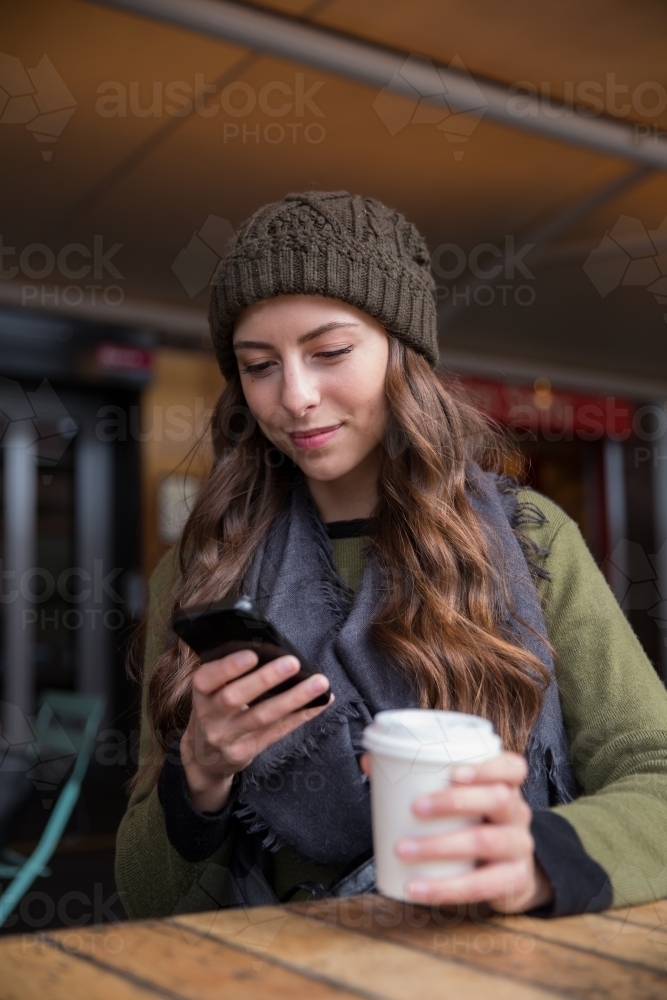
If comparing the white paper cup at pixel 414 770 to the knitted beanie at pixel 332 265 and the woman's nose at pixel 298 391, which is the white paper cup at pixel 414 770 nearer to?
the woman's nose at pixel 298 391

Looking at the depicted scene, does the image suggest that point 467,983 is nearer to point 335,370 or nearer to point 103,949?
point 103,949

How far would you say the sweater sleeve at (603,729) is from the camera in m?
1.01

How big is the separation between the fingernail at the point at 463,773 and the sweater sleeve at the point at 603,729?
7.3 inches

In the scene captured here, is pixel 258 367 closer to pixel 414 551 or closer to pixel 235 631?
pixel 414 551

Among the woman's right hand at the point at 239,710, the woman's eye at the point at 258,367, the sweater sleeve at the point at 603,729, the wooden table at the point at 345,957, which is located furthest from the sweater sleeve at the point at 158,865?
the woman's eye at the point at 258,367

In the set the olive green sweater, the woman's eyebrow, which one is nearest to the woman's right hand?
the olive green sweater

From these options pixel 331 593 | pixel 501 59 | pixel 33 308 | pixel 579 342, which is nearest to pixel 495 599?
pixel 331 593

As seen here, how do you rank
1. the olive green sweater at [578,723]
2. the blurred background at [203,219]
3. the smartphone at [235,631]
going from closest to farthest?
the smartphone at [235,631] < the olive green sweater at [578,723] < the blurred background at [203,219]

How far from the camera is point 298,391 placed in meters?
1.36

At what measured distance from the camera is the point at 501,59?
2502mm

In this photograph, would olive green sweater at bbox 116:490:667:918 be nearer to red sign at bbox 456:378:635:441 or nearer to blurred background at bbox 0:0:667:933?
blurred background at bbox 0:0:667:933

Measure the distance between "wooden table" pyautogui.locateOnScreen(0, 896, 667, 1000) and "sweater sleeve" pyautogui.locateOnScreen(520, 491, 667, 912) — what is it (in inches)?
2.4

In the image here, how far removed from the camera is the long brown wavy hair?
1.32 metres

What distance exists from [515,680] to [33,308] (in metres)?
2.86
